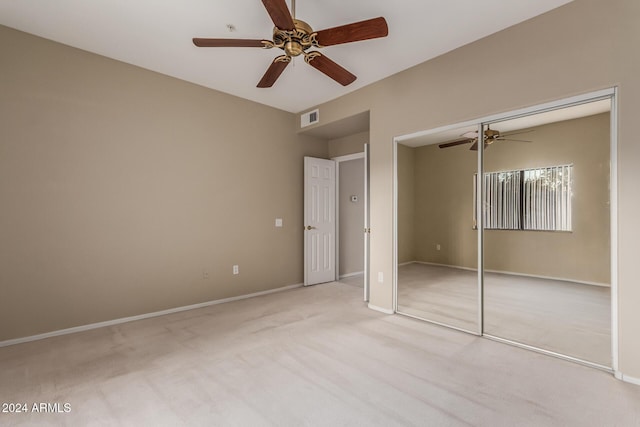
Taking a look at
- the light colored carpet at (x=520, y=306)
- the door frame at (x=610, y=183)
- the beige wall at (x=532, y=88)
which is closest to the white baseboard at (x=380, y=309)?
the beige wall at (x=532, y=88)

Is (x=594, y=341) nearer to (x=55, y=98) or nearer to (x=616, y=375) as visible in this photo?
(x=616, y=375)

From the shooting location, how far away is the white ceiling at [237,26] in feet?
8.11

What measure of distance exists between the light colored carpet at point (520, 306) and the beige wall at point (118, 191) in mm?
2383

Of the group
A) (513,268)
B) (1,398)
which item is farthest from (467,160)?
(1,398)

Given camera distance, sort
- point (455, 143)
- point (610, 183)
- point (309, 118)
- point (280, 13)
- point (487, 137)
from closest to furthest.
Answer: point (280, 13)
point (610, 183)
point (487, 137)
point (455, 143)
point (309, 118)

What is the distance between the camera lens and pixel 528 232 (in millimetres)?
2910

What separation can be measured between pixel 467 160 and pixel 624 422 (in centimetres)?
235

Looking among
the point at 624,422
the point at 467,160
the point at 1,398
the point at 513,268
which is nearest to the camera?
the point at 624,422

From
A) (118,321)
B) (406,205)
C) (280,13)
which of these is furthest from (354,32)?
(118,321)

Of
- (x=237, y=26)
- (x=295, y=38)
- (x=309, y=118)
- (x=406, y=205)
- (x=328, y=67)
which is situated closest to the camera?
(x=295, y=38)

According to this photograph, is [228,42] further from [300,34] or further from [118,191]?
[118,191]

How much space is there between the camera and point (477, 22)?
8.79ft

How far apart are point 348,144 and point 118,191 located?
3.59 meters

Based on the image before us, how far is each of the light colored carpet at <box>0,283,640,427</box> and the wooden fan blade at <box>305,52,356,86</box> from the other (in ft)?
8.25
